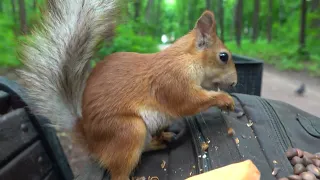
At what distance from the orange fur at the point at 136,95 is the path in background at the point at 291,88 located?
9.36 ft

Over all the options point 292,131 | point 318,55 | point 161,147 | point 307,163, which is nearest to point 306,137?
point 292,131

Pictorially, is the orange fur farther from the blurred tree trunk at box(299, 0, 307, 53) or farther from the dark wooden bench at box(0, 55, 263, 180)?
the blurred tree trunk at box(299, 0, 307, 53)

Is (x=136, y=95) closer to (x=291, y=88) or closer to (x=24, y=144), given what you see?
(x=24, y=144)

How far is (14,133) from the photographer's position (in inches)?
56.1

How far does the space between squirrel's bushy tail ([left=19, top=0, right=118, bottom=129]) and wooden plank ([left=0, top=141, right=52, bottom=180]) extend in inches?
6.9

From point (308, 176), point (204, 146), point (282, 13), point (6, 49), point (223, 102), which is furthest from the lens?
point (282, 13)

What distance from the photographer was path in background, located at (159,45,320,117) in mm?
4723

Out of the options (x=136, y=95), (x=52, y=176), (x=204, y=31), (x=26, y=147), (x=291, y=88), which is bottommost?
(x=291, y=88)

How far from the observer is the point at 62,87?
1.47 metres

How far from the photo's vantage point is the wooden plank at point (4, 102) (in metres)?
1.48

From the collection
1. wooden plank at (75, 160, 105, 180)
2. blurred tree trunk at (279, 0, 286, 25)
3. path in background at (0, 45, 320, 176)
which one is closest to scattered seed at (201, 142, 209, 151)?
wooden plank at (75, 160, 105, 180)

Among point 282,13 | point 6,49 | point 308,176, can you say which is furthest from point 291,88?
point 282,13

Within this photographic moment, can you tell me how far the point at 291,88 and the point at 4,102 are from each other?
5.18m

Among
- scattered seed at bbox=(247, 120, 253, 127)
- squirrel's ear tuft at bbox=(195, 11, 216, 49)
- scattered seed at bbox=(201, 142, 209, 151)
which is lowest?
scattered seed at bbox=(201, 142, 209, 151)
